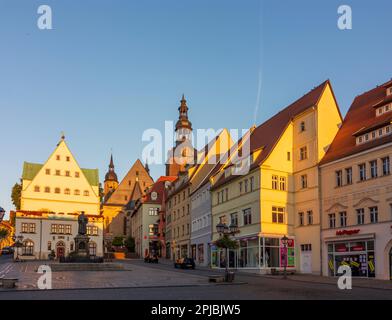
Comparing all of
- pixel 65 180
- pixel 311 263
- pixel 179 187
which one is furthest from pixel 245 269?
pixel 65 180

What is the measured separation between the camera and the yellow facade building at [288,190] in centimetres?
4675

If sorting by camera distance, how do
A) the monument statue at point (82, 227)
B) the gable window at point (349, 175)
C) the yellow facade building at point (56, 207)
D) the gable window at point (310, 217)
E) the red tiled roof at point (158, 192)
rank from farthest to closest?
the red tiled roof at point (158, 192) → the yellow facade building at point (56, 207) → the monument statue at point (82, 227) → the gable window at point (310, 217) → the gable window at point (349, 175)

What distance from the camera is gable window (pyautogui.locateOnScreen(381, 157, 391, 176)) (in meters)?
37.7

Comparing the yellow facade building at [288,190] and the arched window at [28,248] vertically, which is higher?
the yellow facade building at [288,190]

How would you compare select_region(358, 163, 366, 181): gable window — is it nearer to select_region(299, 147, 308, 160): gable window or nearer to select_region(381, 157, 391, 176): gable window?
select_region(381, 157, 391, 176): gable window

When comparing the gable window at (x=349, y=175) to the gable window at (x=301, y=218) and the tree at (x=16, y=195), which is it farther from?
the tree at (x=16, y=195)

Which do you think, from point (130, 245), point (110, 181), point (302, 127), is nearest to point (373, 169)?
point (302, 127)

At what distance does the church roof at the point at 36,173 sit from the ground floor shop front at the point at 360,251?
65.3 meters

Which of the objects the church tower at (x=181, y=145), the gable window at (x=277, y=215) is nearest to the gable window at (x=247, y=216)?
the gable window at (x=277, y=215)

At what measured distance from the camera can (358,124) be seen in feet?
146

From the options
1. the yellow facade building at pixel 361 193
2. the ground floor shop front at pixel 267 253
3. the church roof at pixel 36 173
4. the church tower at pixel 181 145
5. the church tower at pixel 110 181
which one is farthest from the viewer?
the church tower at pixel 110 181

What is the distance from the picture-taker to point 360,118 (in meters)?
45.2

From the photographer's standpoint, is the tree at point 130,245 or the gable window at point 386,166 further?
the tree at point 130,245

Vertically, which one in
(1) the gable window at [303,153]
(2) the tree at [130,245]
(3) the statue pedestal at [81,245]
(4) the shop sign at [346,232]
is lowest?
(2) the tree at [130,245]
